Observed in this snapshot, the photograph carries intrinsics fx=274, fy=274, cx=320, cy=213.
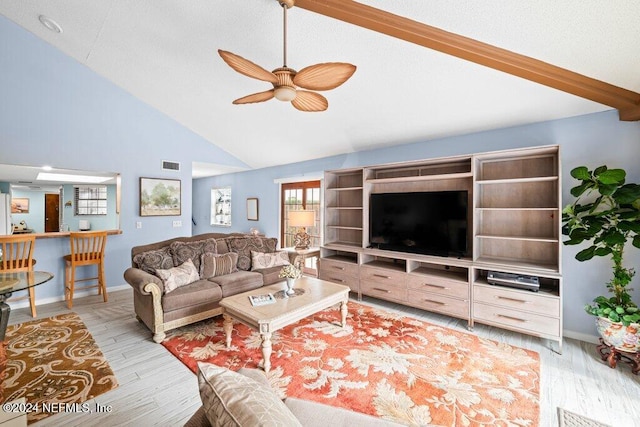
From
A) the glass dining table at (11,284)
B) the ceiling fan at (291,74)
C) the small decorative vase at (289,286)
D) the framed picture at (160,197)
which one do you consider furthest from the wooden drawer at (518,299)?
the framed picture at (160,197)

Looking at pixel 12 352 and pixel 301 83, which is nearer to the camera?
pixel 301 83

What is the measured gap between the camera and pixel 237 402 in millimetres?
864

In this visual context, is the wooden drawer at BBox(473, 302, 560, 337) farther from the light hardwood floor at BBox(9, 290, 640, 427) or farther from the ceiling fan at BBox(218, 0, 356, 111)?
the ceiling fan at BBox(218, 0, 356, 111)

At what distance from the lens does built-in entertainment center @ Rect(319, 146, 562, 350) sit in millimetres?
2844

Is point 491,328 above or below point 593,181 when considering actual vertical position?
below

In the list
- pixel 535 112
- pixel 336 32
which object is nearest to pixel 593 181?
pixel 535 112

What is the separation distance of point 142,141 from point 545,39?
5515mm

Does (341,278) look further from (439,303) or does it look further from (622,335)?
(622,335)

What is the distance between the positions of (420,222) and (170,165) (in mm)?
4544

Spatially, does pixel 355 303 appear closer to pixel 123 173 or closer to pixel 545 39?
pixel 545 39

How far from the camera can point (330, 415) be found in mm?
1150

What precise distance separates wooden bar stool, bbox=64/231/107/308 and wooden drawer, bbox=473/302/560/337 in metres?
4.95

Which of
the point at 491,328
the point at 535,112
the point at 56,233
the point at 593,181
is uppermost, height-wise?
the point at 535,112

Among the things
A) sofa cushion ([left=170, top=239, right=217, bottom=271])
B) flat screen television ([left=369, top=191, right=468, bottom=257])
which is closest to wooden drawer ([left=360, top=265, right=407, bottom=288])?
flat screen television ([left=369, top=191, right=468, bottom=257])
